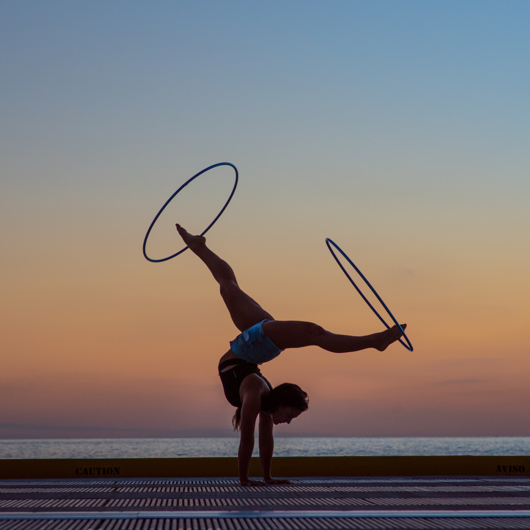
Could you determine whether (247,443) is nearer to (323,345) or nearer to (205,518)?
(323,345)

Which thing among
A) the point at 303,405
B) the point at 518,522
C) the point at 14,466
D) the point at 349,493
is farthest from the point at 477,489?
the point at 14,466

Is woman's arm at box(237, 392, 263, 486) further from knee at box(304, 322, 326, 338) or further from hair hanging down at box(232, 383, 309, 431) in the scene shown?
knee at box(304, 322, 326, 338)

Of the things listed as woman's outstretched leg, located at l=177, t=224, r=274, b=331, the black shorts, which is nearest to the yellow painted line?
the black shorts

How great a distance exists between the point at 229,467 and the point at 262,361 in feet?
6.60

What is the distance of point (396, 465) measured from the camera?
7750 mm

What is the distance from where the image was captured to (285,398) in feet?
20.4

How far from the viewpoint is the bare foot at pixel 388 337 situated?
5.63m

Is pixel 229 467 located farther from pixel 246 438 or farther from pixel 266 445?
pixel 246 438

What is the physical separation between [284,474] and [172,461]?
133 centimetres

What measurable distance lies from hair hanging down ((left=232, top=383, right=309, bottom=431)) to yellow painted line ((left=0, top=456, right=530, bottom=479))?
162 cm

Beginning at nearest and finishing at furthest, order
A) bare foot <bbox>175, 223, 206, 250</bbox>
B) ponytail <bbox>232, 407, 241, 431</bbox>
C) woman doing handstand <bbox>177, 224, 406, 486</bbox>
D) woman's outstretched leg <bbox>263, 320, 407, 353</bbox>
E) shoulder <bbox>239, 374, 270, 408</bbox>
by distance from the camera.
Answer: woman's outstretched leg <bbox>263, 320, 407, 353</bbox>, woman doing handstand <bbox>177, 224, 406, 486</bbox>, shoulder <bbox>239, 374, 270, 408</bbox>, ponytail <bbox>232, 407, 241, 431</bbox>, bare foot <bbox>175, 223, 206, 250</bbox>

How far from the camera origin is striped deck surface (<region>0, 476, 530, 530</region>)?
11.8 ft

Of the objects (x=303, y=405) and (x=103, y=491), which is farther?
(x=303, y=405)

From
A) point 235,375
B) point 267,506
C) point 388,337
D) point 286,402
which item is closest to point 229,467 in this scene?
point 235,375
